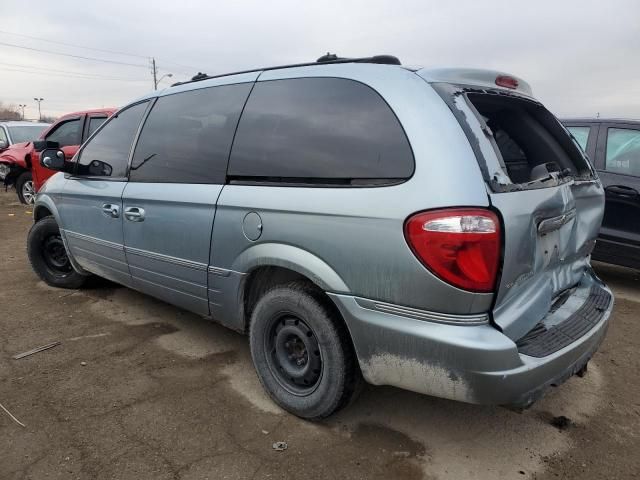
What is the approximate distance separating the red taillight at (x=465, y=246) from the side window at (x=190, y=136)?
1.36 metres

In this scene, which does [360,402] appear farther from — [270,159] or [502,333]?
[270,159]

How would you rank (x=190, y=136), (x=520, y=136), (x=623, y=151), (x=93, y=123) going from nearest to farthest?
(x=520, y=136) < (x=190, y=136) < (x=623, y=151) < (x=93, y=123)

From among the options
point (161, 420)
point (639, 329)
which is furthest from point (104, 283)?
point (639, 329)

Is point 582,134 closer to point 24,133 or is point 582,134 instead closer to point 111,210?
point 111,210

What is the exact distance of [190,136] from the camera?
3051 millimetres

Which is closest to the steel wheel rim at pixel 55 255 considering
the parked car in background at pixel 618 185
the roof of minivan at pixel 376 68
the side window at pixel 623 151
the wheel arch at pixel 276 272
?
the roof of minivan at pixel 376 68

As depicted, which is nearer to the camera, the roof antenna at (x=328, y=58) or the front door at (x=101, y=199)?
the roof antenna at (x=328, y=58)

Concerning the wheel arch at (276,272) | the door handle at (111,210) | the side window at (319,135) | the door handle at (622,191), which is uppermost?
the side window at (319,135)

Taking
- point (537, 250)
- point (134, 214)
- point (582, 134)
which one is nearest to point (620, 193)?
point (582, 134)

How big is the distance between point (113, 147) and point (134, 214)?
772mm

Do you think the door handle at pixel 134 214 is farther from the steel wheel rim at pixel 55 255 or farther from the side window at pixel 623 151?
the side window at pixel 623 151

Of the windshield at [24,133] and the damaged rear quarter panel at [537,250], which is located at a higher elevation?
the windshield at [24,133]

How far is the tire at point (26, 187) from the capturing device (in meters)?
10.3

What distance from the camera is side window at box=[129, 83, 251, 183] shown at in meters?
2.83
